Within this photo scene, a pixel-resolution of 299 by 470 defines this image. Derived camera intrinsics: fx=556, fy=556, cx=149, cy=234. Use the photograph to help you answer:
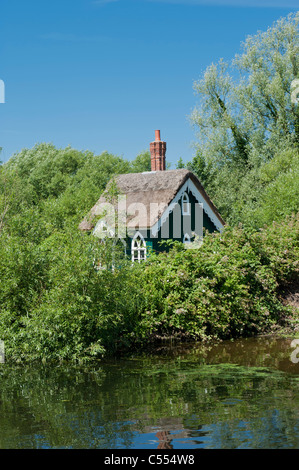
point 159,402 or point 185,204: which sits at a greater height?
point 185,204

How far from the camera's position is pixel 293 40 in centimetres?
4038

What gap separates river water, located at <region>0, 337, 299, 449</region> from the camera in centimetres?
810

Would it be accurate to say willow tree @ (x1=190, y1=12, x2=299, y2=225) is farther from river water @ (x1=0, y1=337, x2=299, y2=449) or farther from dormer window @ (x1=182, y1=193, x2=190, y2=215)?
river water @ (x1=0, y1=337, x2=299, y2=449)

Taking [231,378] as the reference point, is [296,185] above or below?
above

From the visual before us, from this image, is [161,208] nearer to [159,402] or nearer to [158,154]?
[158,154]

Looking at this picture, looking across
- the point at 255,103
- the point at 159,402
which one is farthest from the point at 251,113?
the point at 159,402

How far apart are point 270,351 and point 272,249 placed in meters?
5.35

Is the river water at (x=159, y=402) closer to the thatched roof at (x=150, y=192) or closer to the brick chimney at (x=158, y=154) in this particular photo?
the thatched roof at (x=150, y=192)

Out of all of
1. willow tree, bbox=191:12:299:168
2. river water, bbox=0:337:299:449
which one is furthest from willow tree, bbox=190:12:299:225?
river water, bbox=0:337:299:449

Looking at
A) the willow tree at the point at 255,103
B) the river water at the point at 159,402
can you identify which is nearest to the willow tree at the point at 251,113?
the willow tree at the point at 255,103

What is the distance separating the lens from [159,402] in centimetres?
1032

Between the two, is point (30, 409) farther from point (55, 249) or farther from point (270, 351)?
point (270, 351)
